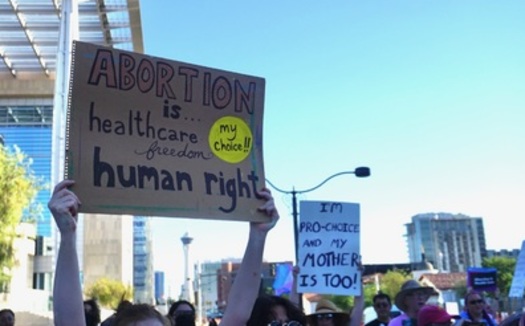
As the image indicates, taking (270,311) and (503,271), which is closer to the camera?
(270,311)

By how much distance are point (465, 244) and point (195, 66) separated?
196326mm

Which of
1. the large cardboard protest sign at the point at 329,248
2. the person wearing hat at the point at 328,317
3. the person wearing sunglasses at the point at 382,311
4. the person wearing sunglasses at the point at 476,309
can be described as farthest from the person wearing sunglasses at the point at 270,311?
the person wearing sunglasses at the point at 476,309

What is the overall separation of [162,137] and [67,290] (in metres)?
0.97

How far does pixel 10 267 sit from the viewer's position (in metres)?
24.8

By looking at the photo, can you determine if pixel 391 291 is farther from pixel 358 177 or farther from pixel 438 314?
pixel 438 314

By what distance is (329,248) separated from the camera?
7137 mm

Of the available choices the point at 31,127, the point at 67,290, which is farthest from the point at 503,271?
the point at 67,290

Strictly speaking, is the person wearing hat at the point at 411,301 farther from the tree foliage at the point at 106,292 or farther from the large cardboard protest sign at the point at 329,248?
the tree foliage at the point at 106,292

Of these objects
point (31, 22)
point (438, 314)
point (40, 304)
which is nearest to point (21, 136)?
point (31, 22)

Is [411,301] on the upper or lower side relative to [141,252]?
lower

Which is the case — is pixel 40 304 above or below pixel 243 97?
below

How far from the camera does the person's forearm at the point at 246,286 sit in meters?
2.77

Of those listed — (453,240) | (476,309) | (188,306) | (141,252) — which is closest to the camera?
(188,306)

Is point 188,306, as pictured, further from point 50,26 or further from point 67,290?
point 50,26
